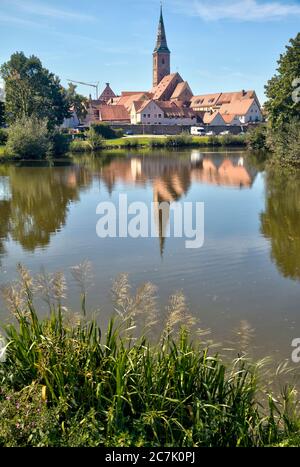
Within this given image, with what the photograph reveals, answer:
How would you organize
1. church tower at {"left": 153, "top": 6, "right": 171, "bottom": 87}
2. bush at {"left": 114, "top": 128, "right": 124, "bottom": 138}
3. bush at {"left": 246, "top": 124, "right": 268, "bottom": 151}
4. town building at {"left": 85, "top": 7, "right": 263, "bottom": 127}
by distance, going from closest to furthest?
bush at {"left": 246, "top": 124, "right": 268, "bottom": 151} < bush at {"left": 114, "top": 128, "right": 124, "bottom": 138} < town building at {"left": 85, "top": 7, "right": 263, "bottom": 127} < church tower at {"left": 153, "top": 6, "right": 171, "bottom": 87}

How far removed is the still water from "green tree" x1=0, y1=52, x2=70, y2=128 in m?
29.4

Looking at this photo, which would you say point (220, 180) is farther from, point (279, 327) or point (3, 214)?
point (279, 327)

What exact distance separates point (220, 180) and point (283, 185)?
5347 millimetres

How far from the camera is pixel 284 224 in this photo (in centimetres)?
1566

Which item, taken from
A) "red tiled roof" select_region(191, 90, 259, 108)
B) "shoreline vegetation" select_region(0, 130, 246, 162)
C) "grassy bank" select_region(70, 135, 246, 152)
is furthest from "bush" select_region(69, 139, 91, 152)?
"red tiled roof" select_region(191, 90, 259, 108)

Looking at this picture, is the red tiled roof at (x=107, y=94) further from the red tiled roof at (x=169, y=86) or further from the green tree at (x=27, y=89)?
the green tree at (x=27, y=89)

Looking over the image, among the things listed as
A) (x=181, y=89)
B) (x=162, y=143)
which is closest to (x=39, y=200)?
(x=162, y=143)

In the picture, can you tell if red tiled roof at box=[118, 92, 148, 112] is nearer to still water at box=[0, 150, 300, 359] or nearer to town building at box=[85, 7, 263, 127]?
town building at box=[85, 7, 263, 127]

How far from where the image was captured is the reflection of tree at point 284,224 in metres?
11.3

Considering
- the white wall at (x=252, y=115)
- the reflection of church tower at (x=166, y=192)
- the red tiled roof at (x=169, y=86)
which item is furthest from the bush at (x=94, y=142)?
the red tiled roof at (x=169, y=86)

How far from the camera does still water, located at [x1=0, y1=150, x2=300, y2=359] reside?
27.0 ft

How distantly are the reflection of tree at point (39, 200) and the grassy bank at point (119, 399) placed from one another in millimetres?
8509

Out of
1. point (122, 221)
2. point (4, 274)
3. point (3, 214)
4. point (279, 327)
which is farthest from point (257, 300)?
point (3, 214)

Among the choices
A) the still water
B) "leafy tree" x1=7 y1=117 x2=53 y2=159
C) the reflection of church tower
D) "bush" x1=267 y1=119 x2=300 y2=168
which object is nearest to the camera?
the still water
